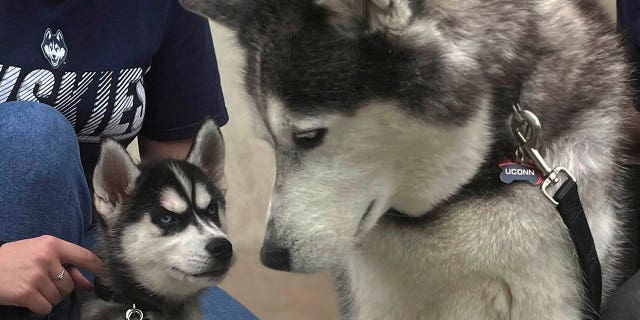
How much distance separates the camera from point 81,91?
1.25 meters

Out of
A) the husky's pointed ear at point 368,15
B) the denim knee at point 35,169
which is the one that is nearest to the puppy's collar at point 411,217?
the husky's pointed ear at point 368,15

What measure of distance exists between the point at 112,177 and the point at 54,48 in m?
0.24

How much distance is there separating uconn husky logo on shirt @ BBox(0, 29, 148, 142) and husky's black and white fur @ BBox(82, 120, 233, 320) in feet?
0.44

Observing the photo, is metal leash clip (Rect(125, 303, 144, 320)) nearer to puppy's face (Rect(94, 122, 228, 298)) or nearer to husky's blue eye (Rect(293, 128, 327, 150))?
puppy's face (Rect(94, 122, 228, 298))

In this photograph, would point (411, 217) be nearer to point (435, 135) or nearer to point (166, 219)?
point (435, 135)

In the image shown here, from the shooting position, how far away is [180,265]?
44.5 inches

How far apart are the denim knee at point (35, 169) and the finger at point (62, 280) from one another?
9cm

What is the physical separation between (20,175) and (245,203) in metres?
1.27

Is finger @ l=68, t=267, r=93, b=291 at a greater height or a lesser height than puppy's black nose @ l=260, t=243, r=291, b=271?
lesser

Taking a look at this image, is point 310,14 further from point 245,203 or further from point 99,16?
point 245,203

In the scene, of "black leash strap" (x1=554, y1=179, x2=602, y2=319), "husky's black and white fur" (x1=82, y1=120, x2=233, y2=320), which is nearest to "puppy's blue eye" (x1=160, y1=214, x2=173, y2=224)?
"husky's black and white fur" (x1=82, y1=120, x2=233, y2=320)

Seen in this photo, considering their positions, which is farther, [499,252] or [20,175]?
[20,175]

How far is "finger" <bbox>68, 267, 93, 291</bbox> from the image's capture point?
1.13 meters

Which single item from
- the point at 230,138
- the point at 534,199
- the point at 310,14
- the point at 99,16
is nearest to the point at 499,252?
the point at 534,199
